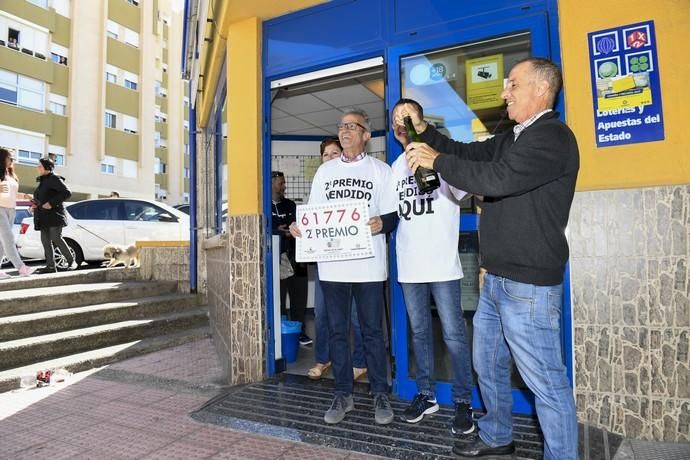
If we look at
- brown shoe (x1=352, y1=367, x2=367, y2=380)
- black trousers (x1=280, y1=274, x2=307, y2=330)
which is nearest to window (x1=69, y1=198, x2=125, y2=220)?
black trousers (x1=280, y1=274, x2=307, y2=330)

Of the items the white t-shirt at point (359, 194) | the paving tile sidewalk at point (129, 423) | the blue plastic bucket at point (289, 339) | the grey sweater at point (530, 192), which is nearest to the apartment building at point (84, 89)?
the paving tile sidewalk at point (129, 423)

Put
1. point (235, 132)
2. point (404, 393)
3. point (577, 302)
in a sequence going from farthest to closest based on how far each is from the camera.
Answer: point (235, 132) → point (404, 393) → point (577, 302)

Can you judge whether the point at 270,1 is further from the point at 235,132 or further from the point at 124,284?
the point at 124,284

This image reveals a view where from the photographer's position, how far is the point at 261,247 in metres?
4.00

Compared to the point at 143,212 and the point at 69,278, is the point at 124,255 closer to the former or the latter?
the point at 69,278

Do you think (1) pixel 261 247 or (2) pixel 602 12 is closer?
(2) pixel 602 12

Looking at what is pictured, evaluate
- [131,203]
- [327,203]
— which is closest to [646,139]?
[327,203]

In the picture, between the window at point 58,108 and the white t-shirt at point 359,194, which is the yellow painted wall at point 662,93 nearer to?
the white t-shirt at point 359,194

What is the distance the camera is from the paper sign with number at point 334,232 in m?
3.00

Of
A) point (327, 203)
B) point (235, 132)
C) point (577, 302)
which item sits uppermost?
point (235, 132)

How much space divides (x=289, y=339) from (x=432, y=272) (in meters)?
1.96

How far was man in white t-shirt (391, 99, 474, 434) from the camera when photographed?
2896mm

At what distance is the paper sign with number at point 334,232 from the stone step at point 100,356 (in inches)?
112

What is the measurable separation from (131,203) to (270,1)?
23.2ft
